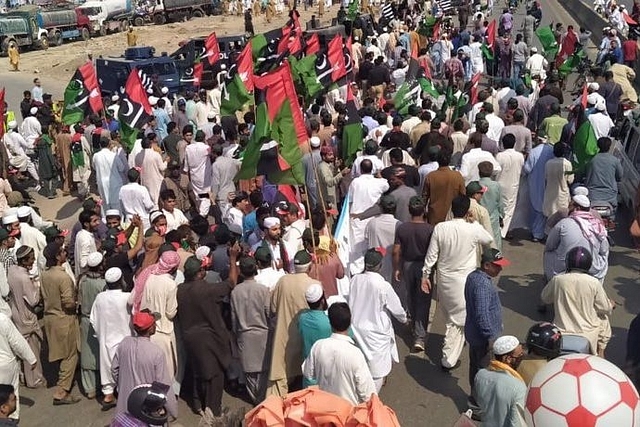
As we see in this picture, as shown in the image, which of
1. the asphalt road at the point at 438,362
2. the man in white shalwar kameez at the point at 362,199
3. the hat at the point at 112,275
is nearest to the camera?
the hat at the point at 112,275

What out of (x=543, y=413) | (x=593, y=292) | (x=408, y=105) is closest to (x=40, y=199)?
(x=408, y=105)

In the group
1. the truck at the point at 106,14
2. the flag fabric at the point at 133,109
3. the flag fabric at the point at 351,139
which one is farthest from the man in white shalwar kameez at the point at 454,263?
the truck at the point at 106,14

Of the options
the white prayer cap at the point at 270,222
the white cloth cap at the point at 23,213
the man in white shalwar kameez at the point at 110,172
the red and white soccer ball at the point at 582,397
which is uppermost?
the red and white soccer ball at the point at 582,397

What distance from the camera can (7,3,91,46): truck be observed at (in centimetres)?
4112

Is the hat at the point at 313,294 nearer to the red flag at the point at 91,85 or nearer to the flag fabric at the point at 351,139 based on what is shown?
the flag fabric at the point at 351,139

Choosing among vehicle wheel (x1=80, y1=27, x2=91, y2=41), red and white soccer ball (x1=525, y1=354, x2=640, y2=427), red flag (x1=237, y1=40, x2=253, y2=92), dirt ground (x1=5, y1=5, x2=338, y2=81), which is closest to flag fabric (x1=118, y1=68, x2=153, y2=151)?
red flag (x1=237, y1=40, x2=253, y2=92)

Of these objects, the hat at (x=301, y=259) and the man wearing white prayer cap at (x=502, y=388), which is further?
the hat at (x=301, y=259)

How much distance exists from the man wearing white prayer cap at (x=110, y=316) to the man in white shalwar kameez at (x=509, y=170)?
5201mm

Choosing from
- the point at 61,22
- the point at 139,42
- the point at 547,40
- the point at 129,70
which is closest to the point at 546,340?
the point at 547,40

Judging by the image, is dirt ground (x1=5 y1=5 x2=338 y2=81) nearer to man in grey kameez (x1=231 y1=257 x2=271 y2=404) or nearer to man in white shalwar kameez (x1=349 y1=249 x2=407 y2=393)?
man in grey kameez (x1=231 y1=257 x2=271 y2=404)

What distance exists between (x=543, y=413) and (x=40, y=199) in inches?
514

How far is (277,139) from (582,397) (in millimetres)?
4687

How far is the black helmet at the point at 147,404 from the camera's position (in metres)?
4.24

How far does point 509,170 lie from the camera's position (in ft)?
30.4
